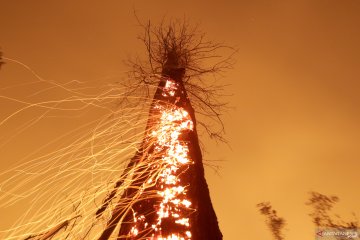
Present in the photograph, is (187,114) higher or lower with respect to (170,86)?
lower

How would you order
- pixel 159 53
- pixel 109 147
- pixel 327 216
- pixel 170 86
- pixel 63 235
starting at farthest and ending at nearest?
pixel 327 216, pixel 159 53, pixel 170 86, pixel 109 147, pixel 63 235

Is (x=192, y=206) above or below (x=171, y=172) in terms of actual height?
below

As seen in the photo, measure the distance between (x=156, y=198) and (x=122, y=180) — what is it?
1.26 ft

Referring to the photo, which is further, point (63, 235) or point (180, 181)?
point (180, 181)

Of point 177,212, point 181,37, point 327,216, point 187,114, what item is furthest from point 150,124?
point 327,216

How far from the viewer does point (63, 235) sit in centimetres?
232

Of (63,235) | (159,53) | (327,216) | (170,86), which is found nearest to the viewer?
(63,235)

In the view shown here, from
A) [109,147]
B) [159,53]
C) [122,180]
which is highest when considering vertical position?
[159,53]

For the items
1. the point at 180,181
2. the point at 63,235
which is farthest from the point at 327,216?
the point at 63,235

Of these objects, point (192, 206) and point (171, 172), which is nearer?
point (192, 206)

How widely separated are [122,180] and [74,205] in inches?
15.2

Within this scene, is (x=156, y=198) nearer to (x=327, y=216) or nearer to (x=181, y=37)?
(x=181, y=37)

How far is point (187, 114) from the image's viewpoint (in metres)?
3.34

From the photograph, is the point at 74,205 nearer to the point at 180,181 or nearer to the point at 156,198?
the point at 156,198
